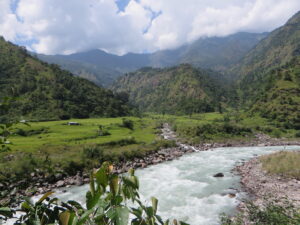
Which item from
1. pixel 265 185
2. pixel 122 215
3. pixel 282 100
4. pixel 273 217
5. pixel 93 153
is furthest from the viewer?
pixel 282 100

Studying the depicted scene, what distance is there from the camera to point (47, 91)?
10262 centimetres

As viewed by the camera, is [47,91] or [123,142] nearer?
[123,142]

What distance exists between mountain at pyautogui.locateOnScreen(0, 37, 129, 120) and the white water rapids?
67.3m

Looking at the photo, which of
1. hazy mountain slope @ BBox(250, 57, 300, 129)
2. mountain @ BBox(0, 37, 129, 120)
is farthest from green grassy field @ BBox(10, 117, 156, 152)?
hazy mountain slope @ BBox(250, 57, 300, 129)

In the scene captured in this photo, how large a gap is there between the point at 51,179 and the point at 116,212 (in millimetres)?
27758

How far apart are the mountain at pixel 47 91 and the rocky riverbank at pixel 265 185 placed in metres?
75.8

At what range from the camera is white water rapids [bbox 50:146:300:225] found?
1728 centimetres

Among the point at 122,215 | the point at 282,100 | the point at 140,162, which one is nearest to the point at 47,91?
the point at 140,162

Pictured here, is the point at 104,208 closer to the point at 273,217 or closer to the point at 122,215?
the point at 122,215

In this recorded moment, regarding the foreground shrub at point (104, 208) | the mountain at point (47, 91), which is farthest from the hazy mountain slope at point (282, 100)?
the foreground shrub at point (104, 208)

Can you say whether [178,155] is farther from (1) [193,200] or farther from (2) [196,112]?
(2) [196,112]

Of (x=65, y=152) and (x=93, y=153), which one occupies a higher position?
(x=93, y=153)

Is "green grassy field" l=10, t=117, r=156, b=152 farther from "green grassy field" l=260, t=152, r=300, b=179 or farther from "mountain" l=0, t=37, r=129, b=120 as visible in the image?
"green grassy field" l=260, t=152, r=300, b=179

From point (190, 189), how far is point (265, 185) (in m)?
8.25
